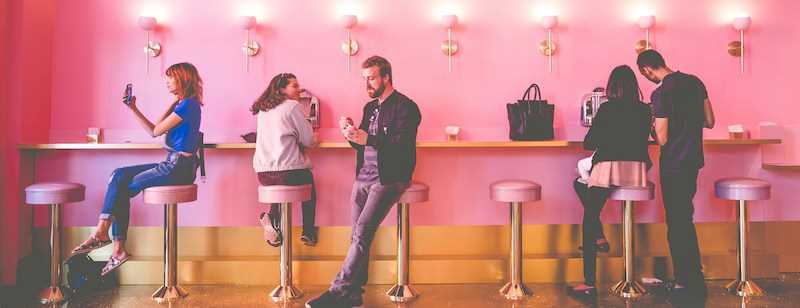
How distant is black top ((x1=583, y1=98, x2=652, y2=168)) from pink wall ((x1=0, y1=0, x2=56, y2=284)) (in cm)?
394

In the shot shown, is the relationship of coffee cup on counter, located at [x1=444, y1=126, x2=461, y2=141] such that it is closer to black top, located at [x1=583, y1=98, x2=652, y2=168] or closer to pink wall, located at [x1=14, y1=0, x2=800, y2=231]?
pink wall, located at [x1=14, y1=0, x2=800, y2=231]

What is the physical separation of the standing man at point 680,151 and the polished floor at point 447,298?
9.4 inches

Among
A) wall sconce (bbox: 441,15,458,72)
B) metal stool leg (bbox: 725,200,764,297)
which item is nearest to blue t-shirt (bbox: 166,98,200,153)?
wall sconce (bbox: 441,15,458,72)

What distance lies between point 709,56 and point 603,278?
200cm

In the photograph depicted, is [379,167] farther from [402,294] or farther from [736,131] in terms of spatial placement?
[736,131]

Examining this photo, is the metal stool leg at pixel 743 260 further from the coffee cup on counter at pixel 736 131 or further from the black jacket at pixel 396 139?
the black jacket at pixel 396 139

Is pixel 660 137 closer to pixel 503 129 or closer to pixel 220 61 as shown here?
pixel 503 129

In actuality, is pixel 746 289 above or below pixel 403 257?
below

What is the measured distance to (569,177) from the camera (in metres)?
4.84

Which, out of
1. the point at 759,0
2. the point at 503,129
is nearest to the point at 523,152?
the point at 503,129

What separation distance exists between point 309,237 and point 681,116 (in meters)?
2.65

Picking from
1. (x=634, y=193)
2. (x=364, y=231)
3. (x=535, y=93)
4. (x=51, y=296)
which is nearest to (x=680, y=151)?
(x=634, y=193)

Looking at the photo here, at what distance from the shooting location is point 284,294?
3.95m

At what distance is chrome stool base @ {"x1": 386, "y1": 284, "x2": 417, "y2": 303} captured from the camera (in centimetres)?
393
